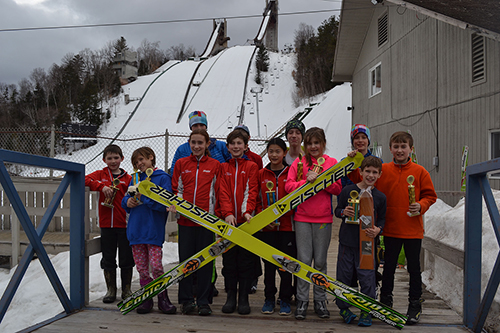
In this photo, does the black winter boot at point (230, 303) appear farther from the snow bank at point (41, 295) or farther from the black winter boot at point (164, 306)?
the snow bank at point (41, 295)

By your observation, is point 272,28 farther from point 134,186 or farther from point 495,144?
point 134,186

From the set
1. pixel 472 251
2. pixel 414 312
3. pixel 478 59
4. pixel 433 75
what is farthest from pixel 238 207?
pixel 433 75

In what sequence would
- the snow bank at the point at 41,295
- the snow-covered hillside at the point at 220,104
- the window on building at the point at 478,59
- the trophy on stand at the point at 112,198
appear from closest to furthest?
the trophy on stand at the point at 112,198 < the snow bank at the point at 41,295 < the window on building at the point at 478,59 < the snow-covered hillside at the point at 220,104

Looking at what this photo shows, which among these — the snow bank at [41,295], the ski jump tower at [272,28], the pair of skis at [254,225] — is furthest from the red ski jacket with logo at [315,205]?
the ski jump tower at [272,28]

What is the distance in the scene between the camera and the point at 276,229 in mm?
3564

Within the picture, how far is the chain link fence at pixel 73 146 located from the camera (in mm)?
9166

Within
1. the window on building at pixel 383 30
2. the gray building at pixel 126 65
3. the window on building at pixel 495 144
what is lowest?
the window on building at pixel 495 144

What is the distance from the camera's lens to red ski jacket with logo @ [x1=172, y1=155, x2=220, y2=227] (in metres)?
3.52

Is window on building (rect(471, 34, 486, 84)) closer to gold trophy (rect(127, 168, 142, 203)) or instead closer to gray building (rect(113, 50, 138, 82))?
gold trophy (rect(127, 168, 142, 203))

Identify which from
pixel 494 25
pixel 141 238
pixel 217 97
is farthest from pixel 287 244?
pixel 217 97

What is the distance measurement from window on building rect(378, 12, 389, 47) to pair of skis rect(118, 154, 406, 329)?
35.9 ft

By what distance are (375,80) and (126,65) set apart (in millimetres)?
51985

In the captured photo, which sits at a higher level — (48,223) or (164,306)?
(48,223)

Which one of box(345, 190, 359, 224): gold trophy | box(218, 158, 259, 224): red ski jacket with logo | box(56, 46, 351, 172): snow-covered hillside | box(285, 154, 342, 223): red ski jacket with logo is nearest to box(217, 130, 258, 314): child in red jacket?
box(218, 158, 259, 224): red ski jacket with logo
